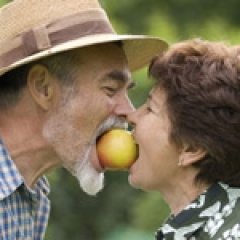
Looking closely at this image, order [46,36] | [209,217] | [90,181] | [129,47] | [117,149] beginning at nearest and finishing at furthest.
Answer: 1. [209,217]
2. [117,149]
3. [46,36]
4. [90,181]
5. [129,47]

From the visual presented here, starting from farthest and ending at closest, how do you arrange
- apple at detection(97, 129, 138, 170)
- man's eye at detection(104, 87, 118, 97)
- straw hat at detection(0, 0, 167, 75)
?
man's eye at detection(104, 87, 118, 97) → straw hat at detection(0, 0, 167, 75) → apple at detection(97, 129, 138, 170)

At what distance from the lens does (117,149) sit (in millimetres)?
4738

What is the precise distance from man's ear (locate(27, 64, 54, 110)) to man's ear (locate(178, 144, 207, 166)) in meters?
0.71

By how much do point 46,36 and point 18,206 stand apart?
588mm

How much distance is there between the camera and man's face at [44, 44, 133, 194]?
494 centimetres

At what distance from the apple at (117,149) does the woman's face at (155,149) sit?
0.11 m

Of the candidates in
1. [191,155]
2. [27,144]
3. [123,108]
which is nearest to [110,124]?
[123,108]

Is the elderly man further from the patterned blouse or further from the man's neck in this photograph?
the patterned blouse

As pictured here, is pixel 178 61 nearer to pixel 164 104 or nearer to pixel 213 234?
pixel 164 104

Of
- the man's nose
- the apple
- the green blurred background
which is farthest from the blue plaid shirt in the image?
the green blurred background

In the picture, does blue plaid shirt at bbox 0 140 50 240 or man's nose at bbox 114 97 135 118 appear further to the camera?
man's nose at bbox 114 97 135 118

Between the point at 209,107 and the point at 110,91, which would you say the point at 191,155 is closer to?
the point at 209,107

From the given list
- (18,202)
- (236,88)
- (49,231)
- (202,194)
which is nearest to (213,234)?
(202,194)

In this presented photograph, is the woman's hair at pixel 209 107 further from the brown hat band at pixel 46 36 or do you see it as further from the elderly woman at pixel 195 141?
the brown hat band at pixel 46 36
